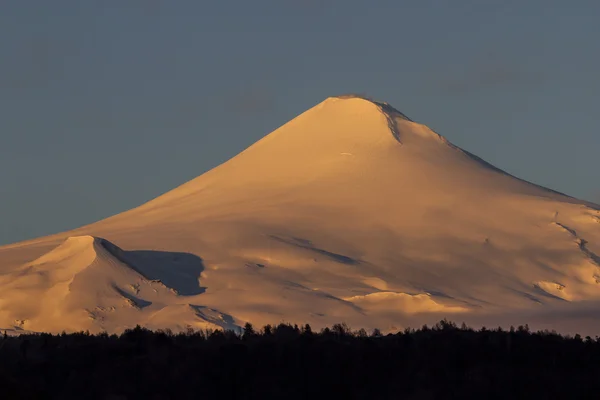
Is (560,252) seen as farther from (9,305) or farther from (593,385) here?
(593,385)

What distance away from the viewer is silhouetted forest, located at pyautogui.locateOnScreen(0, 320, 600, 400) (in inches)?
1081

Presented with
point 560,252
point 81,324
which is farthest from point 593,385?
point 560,252

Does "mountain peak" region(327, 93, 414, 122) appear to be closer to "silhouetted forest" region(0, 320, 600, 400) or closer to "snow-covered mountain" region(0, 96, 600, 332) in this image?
"snow-covered mountain" region(0, 96, 600, 332)

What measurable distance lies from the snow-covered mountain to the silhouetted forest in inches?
2092

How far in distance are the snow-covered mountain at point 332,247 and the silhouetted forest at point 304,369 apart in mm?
53138

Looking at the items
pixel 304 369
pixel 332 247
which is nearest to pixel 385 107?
pixel 332 247

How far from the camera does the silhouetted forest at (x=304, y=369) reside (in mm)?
27469

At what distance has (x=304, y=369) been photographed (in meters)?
29.1

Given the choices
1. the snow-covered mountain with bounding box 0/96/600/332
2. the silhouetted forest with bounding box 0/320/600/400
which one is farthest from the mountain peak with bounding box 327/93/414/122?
the silhouetted forest with bounding box 0/320/600/400

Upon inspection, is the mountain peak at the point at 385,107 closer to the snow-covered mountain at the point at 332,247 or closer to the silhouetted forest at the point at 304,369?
the snow-covered mountain at the point at 332,247

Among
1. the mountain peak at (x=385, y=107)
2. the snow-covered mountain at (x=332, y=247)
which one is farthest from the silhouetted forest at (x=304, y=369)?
the mountain peak at (x=385, y=107)

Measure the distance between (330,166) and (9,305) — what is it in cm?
5133

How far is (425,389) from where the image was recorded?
2739cm

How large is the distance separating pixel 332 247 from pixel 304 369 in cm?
8682
